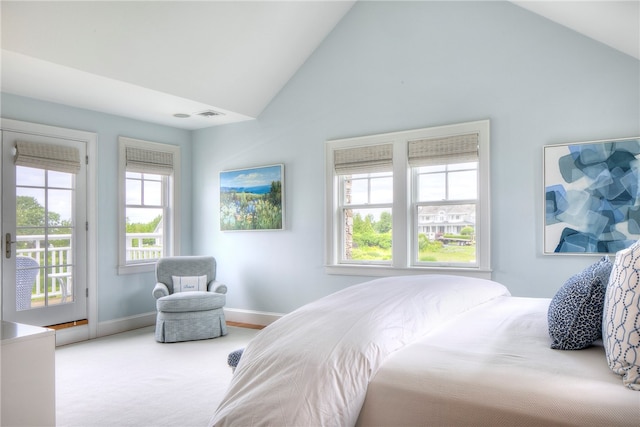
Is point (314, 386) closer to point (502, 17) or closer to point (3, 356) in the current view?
point (3, 356)

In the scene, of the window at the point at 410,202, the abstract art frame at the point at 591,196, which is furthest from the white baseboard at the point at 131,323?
the abstract art frame at the point at 591,196

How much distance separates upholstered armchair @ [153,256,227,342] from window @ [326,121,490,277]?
1308mm

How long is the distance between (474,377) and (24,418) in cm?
198

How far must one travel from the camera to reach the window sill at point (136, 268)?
5.39m

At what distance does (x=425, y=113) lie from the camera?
4578 mm

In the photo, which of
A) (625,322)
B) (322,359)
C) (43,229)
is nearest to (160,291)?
(43,229)

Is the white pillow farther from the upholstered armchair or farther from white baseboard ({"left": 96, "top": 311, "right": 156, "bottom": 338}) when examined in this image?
white baseboard ({"left": 96, "top": 311, "right": 156, "bottom": 338})

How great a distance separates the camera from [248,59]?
192 inches

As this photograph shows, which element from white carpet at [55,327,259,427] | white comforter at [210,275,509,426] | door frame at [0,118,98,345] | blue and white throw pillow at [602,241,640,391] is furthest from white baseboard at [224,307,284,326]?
blue and white throw pillow at [602,241,640,391]

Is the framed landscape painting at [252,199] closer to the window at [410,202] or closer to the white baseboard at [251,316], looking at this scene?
the window at [410,202]

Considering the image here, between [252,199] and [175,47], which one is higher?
[175,47]

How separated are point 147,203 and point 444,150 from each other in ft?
11.5

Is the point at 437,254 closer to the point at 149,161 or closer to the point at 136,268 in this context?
the point at 136,268

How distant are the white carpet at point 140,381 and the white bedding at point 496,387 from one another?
65.0 inches
